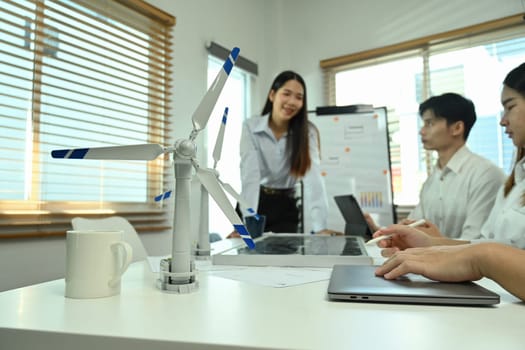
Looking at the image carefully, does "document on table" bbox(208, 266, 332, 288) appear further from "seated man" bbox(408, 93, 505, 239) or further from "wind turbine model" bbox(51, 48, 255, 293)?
"seated man" bbox(408, 93, 505, 239)

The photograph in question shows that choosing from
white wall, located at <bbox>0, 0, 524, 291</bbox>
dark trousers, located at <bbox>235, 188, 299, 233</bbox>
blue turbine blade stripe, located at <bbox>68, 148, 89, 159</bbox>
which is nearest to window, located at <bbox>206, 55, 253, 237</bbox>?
white wall, located at <bbox>0, 0, 524, 291</bbox>

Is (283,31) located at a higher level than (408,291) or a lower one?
higher

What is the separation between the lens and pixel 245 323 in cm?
48

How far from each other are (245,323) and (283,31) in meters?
3.66

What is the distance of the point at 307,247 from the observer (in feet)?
3.60

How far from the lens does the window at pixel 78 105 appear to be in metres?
1.73

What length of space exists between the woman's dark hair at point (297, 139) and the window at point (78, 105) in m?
0.78

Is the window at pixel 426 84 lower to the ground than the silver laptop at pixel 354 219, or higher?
higher

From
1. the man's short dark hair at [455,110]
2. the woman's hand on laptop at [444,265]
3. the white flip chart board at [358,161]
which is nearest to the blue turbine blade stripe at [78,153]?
the woman's hand on laptop at [444,265]

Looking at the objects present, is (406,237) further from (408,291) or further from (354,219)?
(354,219)

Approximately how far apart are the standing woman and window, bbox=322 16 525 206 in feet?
3.65

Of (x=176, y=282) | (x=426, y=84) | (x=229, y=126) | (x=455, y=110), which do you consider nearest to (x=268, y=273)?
(x=176, y=282)

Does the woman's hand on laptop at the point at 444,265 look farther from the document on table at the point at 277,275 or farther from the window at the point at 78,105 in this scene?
the window at the point at 78,105

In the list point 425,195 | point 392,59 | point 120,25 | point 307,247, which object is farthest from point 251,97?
point 307,247
